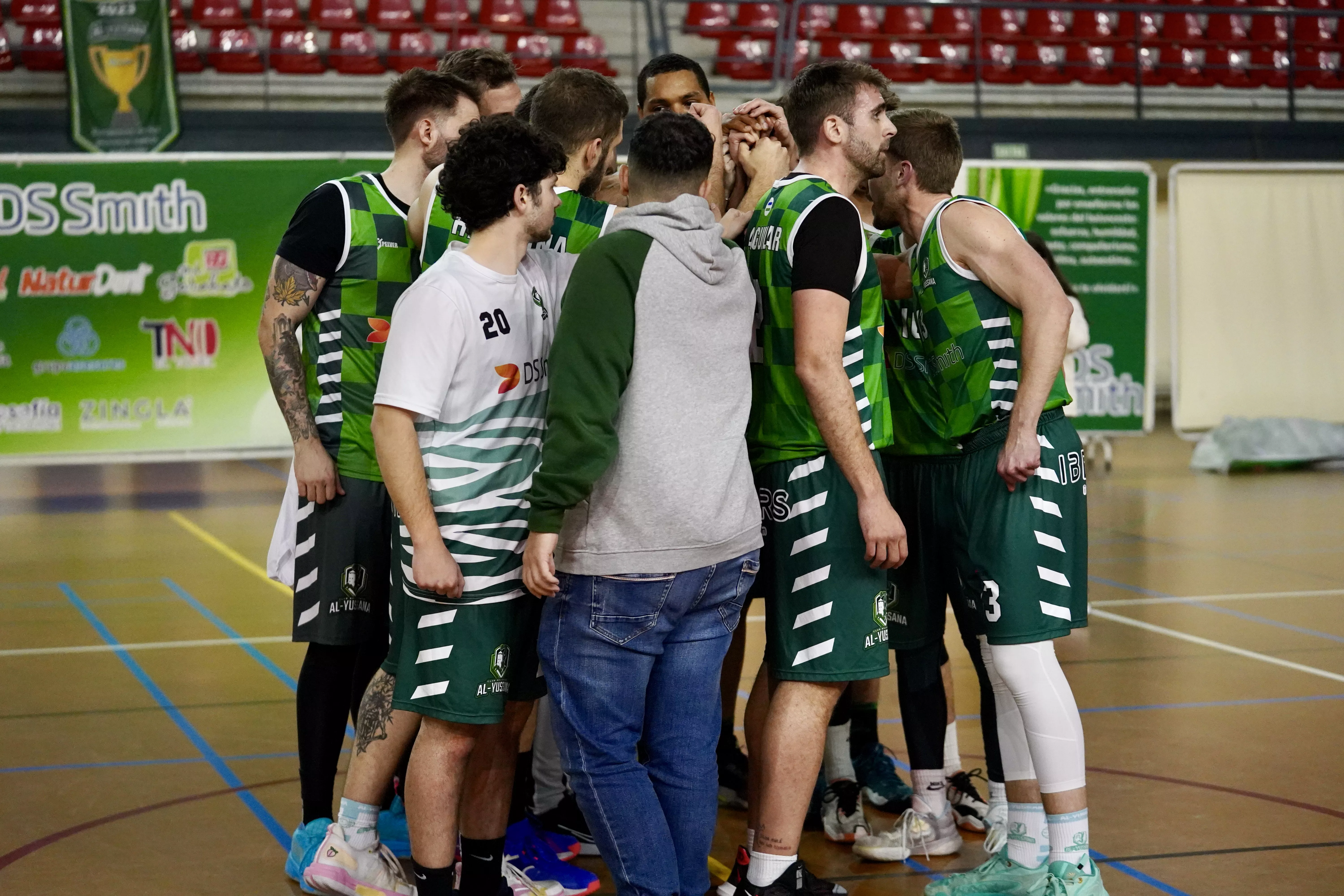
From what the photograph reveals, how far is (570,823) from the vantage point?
13.1 ft

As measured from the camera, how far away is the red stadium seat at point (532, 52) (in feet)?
49.4

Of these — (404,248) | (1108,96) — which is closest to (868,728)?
(404,248)

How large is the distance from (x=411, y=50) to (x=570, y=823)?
12.8 meters

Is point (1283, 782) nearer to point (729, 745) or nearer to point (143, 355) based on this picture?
point (729, 745)

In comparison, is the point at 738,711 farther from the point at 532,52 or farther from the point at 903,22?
the point at 903,22

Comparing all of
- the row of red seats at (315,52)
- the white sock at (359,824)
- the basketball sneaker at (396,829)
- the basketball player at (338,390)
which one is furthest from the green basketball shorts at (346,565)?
the row of red seats at (315,52)

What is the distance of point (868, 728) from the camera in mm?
4453

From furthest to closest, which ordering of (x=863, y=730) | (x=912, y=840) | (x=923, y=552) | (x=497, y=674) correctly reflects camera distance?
(x=863, y=730)
(x=912, y=840)
(x=923, y=552)
(x=497, y=674)

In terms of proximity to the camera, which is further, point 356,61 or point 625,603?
point 356,61

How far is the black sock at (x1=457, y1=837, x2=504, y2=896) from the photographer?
3.22 meters

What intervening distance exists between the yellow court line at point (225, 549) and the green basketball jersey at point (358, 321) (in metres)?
3.69

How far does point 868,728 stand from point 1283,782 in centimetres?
128

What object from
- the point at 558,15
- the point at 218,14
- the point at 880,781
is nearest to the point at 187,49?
the point at 218,14

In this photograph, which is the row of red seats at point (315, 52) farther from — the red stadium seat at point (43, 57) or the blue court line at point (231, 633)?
the blue court line at point (231, 633)
